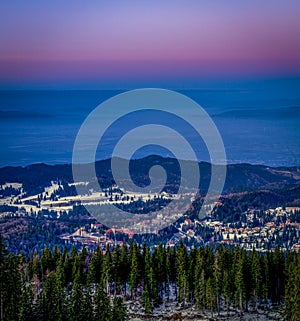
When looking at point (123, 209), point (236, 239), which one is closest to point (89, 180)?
point (123, 209)

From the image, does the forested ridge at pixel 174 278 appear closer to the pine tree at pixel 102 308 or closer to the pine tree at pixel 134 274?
the pine tree at pixel 134 274

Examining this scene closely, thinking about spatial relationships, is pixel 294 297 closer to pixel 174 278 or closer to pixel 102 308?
pixel 102 308

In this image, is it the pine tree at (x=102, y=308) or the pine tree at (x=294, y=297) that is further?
the pine tree at (x=294, y=297)

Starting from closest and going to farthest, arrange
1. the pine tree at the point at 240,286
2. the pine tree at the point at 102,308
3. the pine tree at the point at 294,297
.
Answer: the pine tree at the point at 102,308 → the pine tree at the point at 294,297 → the pine tree at the point at 240,286

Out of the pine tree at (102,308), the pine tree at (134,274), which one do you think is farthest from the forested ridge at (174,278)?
the pine tree at (102,308)

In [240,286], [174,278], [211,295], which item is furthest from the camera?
[174,278]

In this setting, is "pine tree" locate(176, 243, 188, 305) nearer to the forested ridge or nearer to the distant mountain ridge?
the forested ridge

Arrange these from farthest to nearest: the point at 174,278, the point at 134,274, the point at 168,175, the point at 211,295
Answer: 1. the point at 168,175
2. the point at 174,278
3. the point at 134,274
4. the point at 211,295

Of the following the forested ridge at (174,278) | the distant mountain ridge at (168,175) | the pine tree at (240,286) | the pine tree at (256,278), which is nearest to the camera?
the forested ridge at (174,278)

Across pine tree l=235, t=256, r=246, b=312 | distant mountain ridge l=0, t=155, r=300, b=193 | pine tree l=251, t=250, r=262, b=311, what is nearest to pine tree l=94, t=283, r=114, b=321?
pine tree l=235, t=256, r=246, b=312

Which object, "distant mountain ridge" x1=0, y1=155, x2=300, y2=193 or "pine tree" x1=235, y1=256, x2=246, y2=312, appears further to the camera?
"distant mountain ridge" x1=0, y1=155, x2=300, y2=193

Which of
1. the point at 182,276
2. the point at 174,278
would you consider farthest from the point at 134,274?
the point at 174,278
